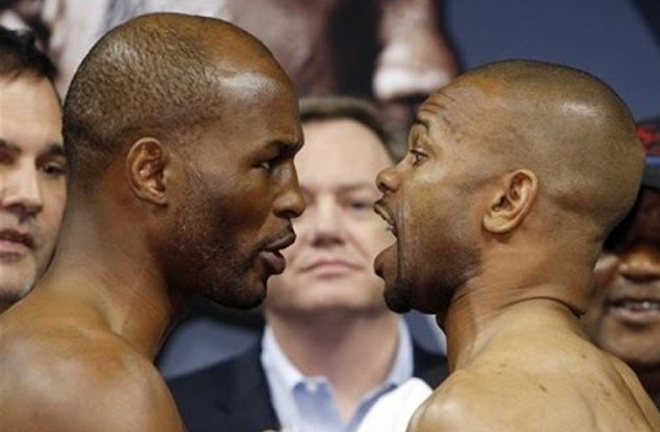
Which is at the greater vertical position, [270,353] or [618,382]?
[618,382]

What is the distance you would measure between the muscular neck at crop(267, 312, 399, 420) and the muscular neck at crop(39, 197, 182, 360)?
1.12 metres

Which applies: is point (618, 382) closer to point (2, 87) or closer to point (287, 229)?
point (287, 229)

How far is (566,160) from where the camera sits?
105 inches

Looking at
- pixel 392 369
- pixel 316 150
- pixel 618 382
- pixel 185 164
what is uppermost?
pixel 185 164

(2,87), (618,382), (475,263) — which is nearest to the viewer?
(618,382)

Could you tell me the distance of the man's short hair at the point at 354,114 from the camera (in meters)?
3.76

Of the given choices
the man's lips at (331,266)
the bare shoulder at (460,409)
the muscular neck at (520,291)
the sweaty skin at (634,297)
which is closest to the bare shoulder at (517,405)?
the bare shoulder at (460,409)

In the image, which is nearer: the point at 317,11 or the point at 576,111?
the point at 576,111

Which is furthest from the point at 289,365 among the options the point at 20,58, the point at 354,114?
the point at 20,58

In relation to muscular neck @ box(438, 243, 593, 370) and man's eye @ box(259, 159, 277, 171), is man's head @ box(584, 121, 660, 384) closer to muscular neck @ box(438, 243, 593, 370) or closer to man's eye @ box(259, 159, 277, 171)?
muscular neck @ box(438, 243, 593, 370)

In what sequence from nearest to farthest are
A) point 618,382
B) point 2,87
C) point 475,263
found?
point 618,382
point 475,263
point 2,87

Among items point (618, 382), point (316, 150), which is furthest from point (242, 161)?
point (316, 150)

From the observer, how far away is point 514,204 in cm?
266

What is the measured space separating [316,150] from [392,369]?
1.44 feet
